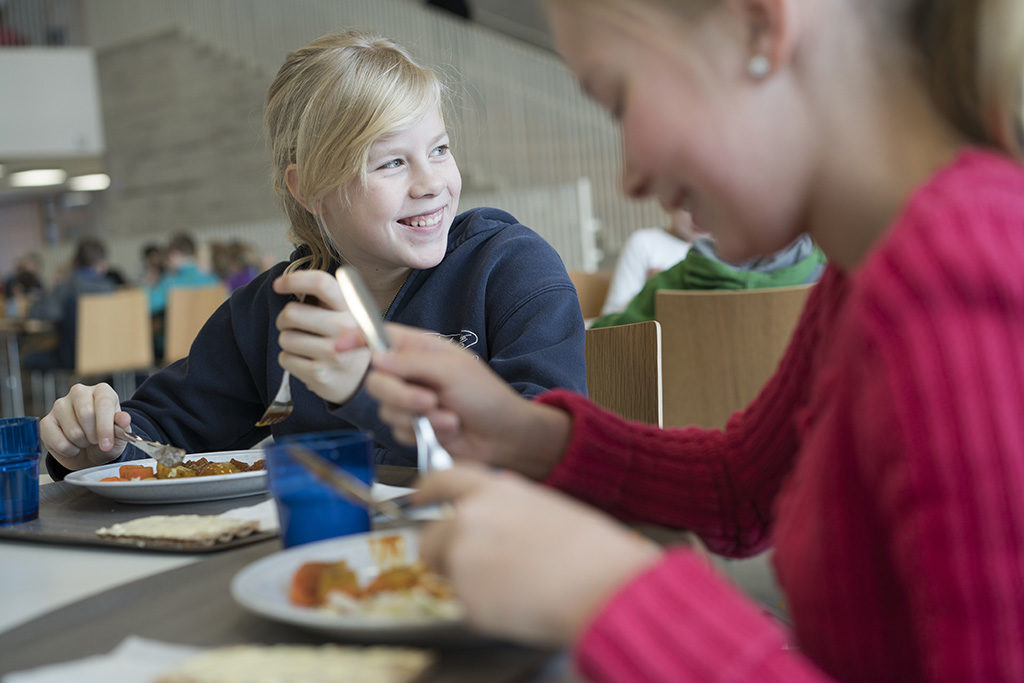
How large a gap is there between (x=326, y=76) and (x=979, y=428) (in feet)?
3.82

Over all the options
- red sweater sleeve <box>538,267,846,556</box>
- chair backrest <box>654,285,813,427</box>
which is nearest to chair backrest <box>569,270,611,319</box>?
chair backrest <box>654,285,813,427</box>

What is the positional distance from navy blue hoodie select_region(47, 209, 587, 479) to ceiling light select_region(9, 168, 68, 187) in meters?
12.4

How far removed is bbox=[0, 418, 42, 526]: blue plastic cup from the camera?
98 cm

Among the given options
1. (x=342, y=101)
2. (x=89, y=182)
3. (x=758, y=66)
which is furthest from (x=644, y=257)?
(x=89, y=182)

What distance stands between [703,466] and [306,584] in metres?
0.39

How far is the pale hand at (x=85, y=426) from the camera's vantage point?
→ 121 centimetres

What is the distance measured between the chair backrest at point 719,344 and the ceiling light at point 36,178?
39.7ft

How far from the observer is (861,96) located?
1.89 feet

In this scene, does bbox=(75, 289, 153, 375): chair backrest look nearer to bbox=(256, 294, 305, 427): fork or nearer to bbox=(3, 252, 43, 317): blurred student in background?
bbox=(3, 252, 43, 317): blurred student in background

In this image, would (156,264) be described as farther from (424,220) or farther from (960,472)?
→ (960,472)

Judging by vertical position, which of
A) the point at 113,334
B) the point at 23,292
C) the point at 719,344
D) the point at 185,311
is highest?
the point at 719,344

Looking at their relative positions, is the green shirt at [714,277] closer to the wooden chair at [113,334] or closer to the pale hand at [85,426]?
the pale hand at [85,426]

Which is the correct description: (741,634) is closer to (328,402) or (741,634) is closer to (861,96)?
(861,96)

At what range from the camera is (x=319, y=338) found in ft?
3.23
